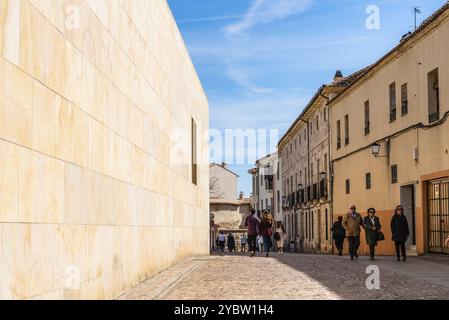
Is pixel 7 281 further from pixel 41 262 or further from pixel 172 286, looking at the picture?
pixel 172 286

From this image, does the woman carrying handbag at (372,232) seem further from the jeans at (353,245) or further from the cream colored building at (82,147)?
the cream colored building at (82,147)

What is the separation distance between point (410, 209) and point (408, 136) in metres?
2.24

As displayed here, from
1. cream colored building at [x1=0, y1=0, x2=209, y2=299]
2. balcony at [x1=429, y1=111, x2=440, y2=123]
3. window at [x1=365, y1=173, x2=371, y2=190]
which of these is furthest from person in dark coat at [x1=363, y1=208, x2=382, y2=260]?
window at [x1=365, y1=173, x2=371, y2=190]

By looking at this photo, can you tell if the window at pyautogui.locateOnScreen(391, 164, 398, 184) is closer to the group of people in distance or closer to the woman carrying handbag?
the group of people in distance

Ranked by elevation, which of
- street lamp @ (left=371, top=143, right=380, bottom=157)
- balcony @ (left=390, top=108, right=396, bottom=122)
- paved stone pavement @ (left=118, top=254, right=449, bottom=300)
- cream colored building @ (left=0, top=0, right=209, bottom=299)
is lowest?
paved stone pavement @ (left=118, top=254, right=449, bottom=300)

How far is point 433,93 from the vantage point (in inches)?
803

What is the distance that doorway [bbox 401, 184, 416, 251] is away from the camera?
2239 centimetres

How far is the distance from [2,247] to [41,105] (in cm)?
148

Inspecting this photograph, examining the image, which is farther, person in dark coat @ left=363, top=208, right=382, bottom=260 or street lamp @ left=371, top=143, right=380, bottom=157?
street lamp @ left=371, top=143, right=380, bottom=157

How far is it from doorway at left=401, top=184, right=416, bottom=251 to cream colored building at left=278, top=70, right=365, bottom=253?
9.84 m

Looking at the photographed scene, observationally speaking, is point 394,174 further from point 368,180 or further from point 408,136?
point 368,180
